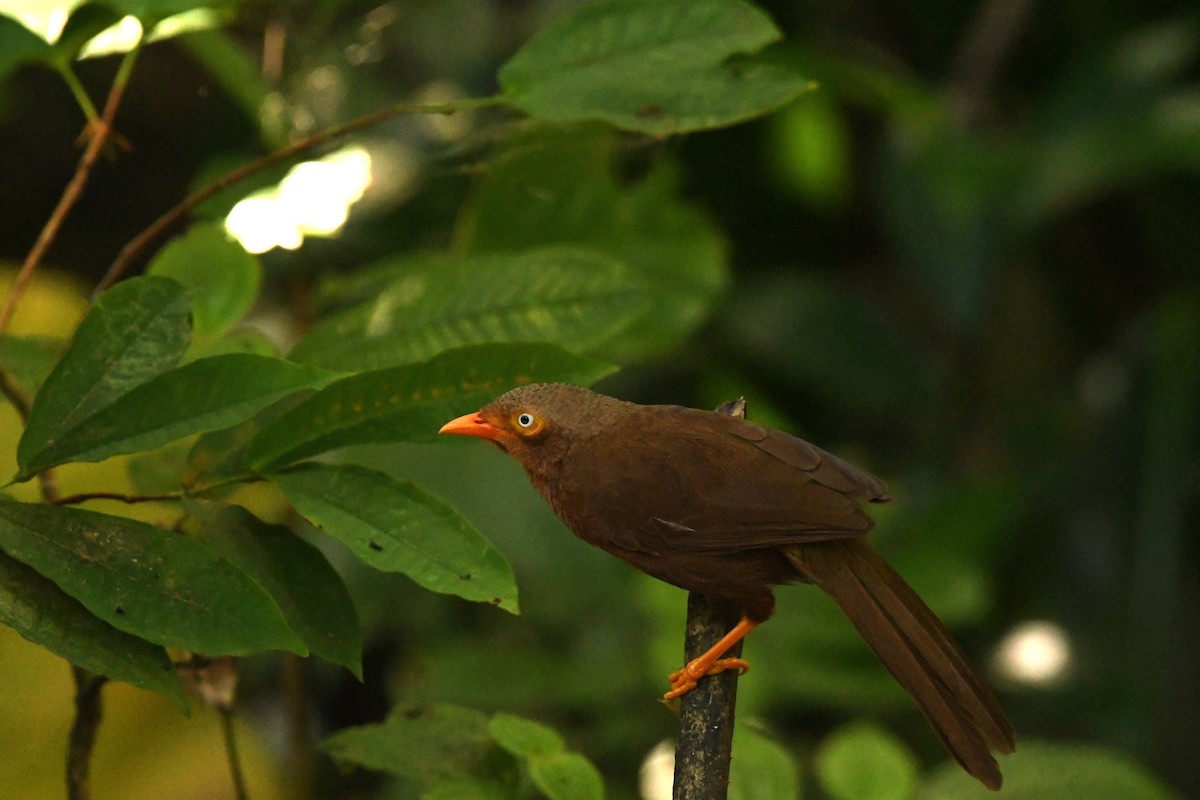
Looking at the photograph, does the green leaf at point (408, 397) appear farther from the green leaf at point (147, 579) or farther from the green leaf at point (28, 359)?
the green leaf at point (28, 359)

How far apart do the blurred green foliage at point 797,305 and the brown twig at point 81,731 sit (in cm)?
38

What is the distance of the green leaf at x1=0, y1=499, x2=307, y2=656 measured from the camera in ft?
4.13

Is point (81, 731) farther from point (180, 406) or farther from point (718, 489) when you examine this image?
point (718, 489)

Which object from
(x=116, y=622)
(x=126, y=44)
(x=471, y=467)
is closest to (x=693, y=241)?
(x=471, y=467)

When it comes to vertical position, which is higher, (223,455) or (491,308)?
(491,308)

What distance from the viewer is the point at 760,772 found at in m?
1.78

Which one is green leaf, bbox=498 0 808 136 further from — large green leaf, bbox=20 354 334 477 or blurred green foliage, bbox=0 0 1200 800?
large green leaf, bbox=20 354 334 477

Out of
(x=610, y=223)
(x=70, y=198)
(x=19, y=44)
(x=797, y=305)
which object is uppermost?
(x=797, y=305)

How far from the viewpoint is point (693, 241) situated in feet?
10.3

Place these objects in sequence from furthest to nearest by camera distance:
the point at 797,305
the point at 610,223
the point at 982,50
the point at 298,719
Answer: the point at 982,50 < the point at 797,305 < the point at 610,223 < the point at 298,719

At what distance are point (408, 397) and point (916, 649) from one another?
2.48 ft

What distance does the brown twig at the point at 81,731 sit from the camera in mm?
1530

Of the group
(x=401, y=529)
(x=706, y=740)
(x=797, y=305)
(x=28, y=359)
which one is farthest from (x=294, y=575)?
(x=797, y=305)

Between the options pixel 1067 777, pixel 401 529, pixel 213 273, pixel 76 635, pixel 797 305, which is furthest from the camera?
pixel 797 305
